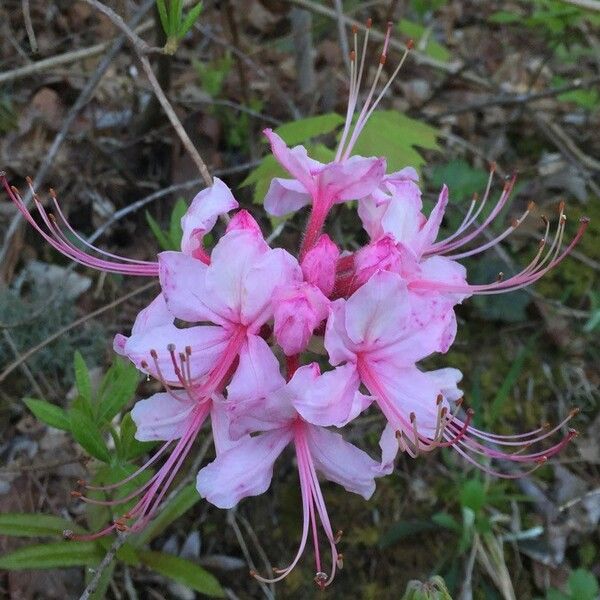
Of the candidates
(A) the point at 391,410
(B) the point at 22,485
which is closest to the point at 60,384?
(B) the point at 22,485

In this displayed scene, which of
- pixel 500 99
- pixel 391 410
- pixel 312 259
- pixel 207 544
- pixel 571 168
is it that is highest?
pixel 312 259

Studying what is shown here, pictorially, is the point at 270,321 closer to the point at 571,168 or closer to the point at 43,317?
the point at 43,317

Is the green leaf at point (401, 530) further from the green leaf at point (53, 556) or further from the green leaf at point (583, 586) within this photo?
the green leaf at point (53, 556)

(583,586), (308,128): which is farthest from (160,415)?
(583,586)

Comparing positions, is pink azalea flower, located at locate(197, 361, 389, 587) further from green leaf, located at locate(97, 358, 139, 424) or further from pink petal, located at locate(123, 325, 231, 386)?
green leaf, located at locate(97, 358, 139, 424)

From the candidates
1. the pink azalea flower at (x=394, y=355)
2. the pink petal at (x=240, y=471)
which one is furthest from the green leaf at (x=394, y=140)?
the pink petal at (x=240, y=471)

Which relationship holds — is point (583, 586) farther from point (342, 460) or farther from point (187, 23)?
point (187, 23)

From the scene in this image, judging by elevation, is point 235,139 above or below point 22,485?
above
